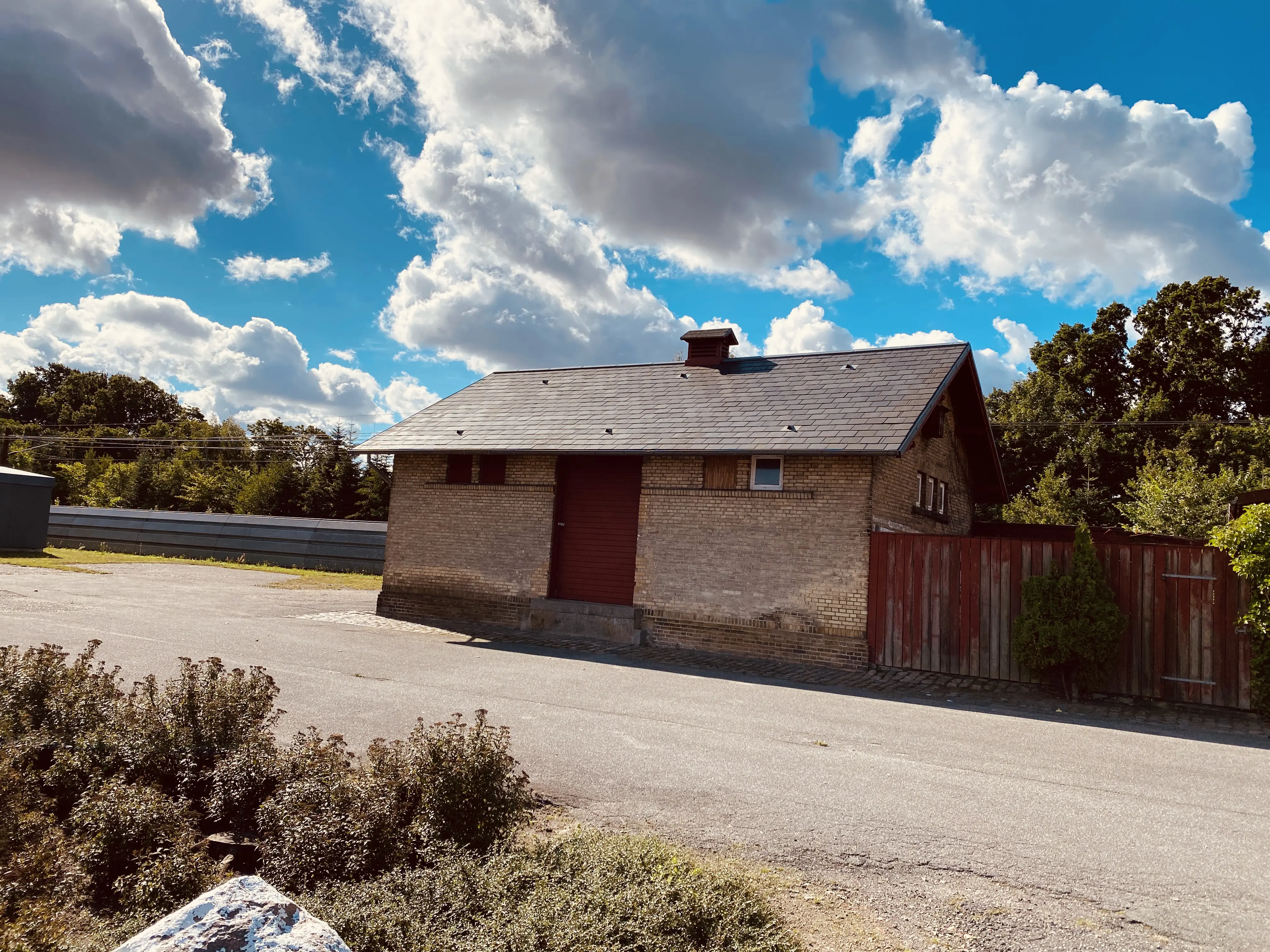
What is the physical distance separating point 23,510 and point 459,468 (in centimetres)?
2095

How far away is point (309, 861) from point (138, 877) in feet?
2.27

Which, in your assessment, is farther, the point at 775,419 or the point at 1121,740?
the point at 775,419

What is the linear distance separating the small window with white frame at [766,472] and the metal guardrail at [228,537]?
17.1 metres

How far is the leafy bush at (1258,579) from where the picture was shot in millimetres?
9930

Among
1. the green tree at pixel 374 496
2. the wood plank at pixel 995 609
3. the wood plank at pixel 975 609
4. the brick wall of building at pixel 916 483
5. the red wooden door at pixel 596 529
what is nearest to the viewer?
the wood plank at pixel 995 609

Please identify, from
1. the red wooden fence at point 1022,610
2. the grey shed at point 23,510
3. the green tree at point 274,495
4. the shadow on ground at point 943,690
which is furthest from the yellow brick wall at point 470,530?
the green tree at point 274,495

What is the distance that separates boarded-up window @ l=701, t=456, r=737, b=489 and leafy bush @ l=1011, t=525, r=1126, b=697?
17.1 feet

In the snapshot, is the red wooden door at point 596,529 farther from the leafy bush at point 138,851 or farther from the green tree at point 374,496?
the green tree at point 374,496

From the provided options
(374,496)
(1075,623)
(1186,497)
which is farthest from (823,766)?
(374,496)

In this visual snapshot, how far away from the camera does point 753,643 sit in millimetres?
13953

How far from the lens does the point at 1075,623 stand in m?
10.8

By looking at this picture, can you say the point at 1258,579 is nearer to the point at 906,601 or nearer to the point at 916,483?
the point at 906,601

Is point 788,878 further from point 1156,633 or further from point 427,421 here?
point 427,421

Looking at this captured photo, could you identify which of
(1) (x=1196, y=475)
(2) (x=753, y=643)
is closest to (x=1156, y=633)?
(2) (x=753, y=643)
